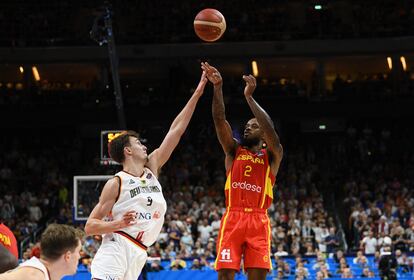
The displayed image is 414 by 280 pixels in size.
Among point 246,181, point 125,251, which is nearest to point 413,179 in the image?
point 246,181

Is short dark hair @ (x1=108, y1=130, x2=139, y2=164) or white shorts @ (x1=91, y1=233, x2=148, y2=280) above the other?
short dark hair @ (x1=108, y1=130, x2=139, y2=164)

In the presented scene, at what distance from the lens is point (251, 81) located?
8.89 m

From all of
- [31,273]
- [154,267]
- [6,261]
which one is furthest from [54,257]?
[154,267]

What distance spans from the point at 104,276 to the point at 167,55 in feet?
82.7

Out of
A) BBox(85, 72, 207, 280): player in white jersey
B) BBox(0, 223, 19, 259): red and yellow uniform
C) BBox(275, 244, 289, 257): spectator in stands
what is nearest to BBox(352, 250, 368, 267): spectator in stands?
BBox(275, 244, 289, 257): spectator in stands

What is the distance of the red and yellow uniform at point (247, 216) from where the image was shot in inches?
343

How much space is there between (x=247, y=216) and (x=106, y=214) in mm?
2044

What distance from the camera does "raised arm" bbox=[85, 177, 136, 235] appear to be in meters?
6.98

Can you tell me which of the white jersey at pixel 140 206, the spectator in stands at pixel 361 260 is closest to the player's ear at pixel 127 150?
the white jersey at pixel 140 206

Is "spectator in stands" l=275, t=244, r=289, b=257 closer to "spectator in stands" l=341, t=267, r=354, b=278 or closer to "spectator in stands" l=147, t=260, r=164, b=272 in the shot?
"spectator in stands" l=341, t=267, r=354, b=278

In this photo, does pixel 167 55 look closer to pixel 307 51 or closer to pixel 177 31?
pixel 177 31

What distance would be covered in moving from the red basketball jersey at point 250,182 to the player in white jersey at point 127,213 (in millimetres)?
1514

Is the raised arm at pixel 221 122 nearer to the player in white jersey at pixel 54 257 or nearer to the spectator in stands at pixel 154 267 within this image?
the player in white jersey at pixel 54 257

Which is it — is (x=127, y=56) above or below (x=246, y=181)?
above
